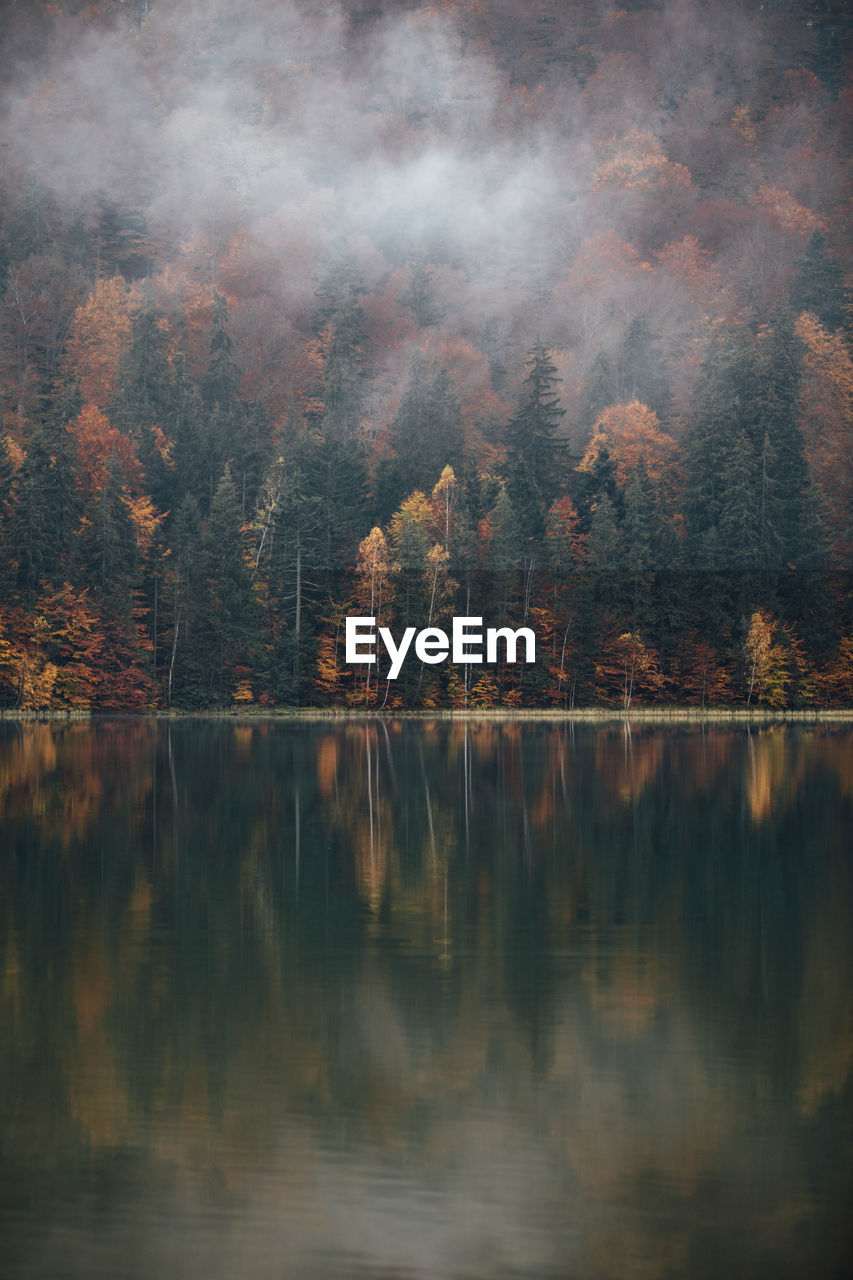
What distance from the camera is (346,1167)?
33.2 feet

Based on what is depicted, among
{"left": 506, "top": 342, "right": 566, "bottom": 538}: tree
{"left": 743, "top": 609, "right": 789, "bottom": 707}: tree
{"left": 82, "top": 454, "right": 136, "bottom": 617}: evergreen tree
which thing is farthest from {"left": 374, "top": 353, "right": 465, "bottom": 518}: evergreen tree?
{"left": 743, "top": 609, "right": 789, "bottom": 707}: tree

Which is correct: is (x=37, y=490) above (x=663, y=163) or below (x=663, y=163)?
below

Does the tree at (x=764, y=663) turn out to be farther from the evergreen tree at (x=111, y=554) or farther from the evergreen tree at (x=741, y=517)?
the evergreen tree at (x=111, y=554)

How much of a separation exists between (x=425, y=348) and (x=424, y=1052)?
112859mm

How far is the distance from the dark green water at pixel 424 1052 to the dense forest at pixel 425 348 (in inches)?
2161

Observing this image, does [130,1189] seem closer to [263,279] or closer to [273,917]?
[273,917]

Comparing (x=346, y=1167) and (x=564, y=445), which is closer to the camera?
(x=346, y=1167)

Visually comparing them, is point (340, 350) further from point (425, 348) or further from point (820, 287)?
point (820, 287)

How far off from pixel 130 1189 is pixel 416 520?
76.7 m

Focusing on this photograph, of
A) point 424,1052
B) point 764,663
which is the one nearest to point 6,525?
point 764,663

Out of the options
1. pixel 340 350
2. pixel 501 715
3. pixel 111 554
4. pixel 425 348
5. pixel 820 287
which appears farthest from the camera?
pixel 425 348

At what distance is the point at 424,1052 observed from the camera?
12.6 meters

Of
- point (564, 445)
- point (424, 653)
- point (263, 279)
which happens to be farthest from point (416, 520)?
point (263, 279)

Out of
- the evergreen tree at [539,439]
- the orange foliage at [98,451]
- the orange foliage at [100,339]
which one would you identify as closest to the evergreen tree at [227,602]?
the orange foliage at [98,451]
